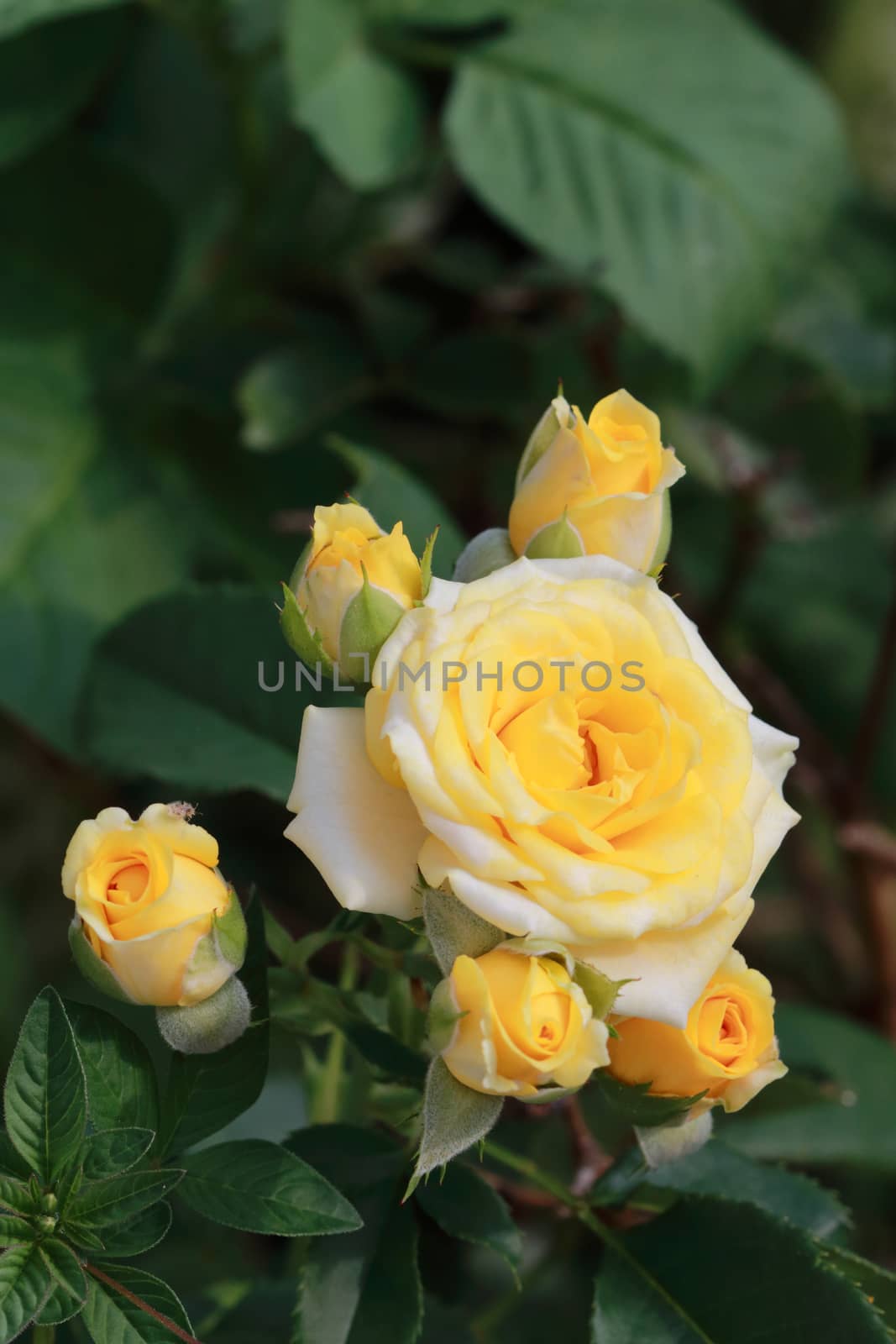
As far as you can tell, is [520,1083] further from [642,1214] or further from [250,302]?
[250,302]

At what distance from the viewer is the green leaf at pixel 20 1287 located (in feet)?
1.63

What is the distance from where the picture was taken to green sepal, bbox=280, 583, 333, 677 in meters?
0.56

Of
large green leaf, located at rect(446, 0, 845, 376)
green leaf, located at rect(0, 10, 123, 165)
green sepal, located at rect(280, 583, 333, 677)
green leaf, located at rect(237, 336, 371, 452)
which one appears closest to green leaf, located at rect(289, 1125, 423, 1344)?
green sepal, located at rect(280, 583, 333, 677)

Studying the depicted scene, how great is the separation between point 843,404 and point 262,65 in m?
0.75

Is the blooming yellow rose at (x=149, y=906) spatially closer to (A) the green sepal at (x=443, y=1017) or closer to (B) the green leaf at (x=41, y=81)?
(A) the green sepal at (x=443, y=1017)

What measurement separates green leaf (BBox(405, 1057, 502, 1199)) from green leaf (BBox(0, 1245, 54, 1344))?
16 centimetres

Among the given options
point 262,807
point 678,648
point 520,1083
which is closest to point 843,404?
point 262,807

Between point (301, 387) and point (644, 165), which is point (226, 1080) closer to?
point (301, 387)

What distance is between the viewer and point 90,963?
508 millimetres

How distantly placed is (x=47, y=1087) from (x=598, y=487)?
363 millimetres

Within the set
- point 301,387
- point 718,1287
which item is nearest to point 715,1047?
point 718,1287

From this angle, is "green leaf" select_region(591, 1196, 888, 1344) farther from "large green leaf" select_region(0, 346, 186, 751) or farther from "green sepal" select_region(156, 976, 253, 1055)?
"large green leaf" select_region(0, 346, 186, 751)

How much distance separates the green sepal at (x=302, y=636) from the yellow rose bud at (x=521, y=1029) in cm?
15

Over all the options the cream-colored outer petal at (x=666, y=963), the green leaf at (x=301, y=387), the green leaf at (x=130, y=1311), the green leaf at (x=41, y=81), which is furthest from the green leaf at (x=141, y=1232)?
the green leaf at (x=41, y=81)
